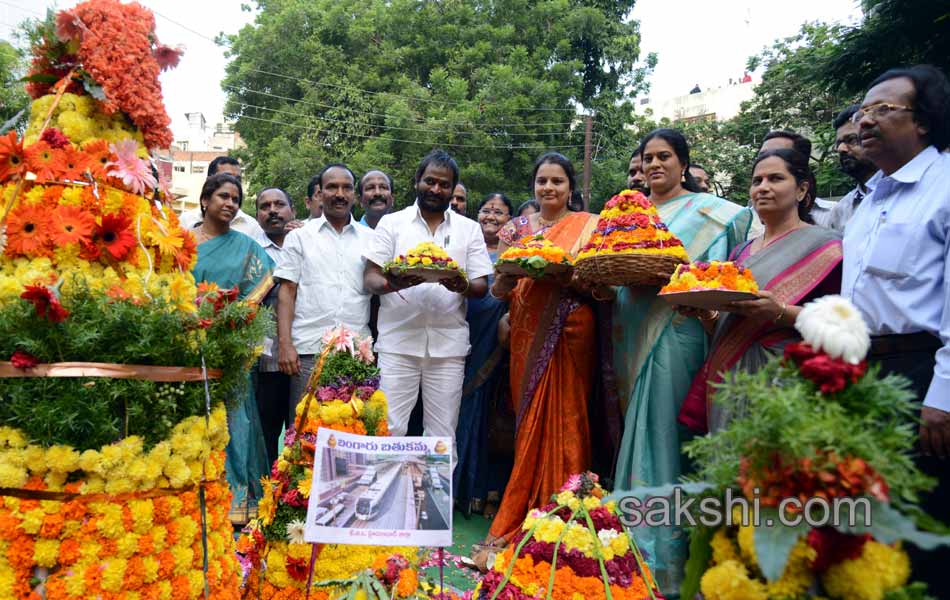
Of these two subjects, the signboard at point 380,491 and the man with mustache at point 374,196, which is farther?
the man with mustache at point 374,196

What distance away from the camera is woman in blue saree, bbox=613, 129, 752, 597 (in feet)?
13.2

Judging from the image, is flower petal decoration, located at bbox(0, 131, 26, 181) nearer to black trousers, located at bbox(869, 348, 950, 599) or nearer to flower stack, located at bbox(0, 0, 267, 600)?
flower stack, located at bbox(0, 0, 267, 600)

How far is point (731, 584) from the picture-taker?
1.62 m

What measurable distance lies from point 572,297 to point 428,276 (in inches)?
38.3

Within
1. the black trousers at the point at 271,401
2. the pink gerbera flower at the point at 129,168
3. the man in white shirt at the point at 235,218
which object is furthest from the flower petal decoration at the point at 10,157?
the man in white shirt at the point at 235,218

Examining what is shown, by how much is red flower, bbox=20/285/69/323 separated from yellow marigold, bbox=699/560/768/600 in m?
2.30

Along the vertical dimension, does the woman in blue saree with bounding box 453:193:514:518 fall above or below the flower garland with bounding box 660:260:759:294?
below

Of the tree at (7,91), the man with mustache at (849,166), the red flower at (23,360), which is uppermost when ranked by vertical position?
the tree at (7,91)

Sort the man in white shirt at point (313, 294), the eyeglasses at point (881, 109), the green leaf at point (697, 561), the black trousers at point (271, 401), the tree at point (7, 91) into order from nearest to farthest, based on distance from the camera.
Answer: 1. the green leaf at point (697, 561)
2. the eyeglasses at point (881, 109)
3. the man in white shirt at point (313, 294)
4. the black trousers at point (271, 401)
5. the tree at point (7, 91)

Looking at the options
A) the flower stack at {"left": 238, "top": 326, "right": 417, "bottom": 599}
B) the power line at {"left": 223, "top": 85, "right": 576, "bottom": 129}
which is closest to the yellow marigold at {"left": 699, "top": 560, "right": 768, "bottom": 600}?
the flower stack at {"left": 238, "top": 326, "right": 417, "bottom": 599}

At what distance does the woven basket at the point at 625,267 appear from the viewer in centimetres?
379

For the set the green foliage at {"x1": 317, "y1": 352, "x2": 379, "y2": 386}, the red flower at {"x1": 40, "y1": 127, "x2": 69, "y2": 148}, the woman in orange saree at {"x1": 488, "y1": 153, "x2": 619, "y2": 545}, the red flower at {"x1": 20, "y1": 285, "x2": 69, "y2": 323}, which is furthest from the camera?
the woman in orange saree at {"x1": 488, "y1": 153, "x2": 619, "y2": 545}

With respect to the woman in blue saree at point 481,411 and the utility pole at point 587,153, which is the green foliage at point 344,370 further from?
the utility pole at point 587,153

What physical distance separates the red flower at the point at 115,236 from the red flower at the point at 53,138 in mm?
357
